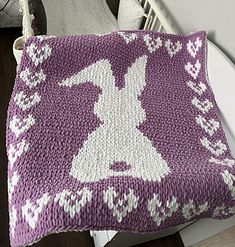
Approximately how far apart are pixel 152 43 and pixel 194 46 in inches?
5.4

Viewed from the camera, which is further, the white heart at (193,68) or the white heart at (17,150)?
the white heart at (193,68)

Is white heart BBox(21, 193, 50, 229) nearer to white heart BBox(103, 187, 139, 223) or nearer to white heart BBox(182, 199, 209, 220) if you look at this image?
white heart BBox(103, 187, 139, 223)

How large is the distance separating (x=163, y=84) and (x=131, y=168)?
0.34 meters

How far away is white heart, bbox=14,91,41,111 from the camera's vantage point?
36.7 inches

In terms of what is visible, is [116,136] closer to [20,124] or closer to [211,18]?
[20,124]

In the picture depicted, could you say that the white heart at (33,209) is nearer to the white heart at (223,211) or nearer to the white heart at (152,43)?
the white heart at (223,211)

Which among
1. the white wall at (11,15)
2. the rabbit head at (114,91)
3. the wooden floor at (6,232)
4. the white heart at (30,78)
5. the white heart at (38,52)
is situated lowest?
the wooden floor at (6,232)

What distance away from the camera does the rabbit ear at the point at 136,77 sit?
1.04 meters

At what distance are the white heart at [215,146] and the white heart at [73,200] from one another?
383 mm

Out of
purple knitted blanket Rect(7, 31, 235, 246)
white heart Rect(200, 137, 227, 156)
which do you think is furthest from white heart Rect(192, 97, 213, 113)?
white heart Rect(200, 137, 227, 156)

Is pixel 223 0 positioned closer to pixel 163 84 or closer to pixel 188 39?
pixel 188 39

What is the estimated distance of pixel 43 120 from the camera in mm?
909

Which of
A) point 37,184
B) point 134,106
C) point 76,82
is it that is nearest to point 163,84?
point 134,106

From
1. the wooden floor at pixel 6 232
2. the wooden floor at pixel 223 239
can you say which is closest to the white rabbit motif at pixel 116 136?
the wooden floor at pixel 223 239
